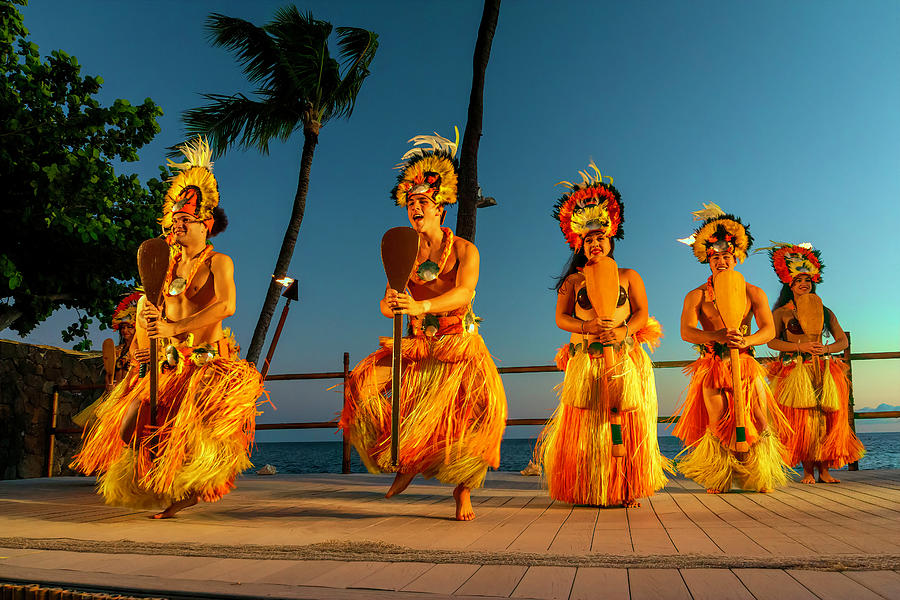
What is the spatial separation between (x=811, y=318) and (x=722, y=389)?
1.23 m

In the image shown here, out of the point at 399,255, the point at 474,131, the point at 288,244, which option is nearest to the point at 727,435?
the point at 399,255

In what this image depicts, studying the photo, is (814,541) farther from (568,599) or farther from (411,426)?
(411,426)

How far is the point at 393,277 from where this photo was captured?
323cm

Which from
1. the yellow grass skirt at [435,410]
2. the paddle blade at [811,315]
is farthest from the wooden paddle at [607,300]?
the paddle blade at [811,315]

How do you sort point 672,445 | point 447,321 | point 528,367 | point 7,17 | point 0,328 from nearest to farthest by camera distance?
point 447,321
point 528,367
point 7,17
point 0,328
point 672,445

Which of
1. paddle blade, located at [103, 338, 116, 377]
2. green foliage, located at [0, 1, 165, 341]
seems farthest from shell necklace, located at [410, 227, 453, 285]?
green foliage, located at [0, 1, 165, 341]

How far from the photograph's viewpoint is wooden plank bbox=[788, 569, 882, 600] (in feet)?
4.96

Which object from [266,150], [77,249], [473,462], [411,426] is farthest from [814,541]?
[77,249]

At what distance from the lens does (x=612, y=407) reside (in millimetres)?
3592

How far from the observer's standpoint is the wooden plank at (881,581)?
5.01 ft

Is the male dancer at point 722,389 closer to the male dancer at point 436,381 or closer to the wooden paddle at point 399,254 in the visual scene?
the male dancer at point 436,381

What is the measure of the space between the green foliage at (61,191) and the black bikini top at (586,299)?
26.5 feet

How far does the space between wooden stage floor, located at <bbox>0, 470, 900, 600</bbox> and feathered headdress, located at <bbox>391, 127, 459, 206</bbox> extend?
1.60 metres

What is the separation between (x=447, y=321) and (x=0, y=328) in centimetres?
1006
